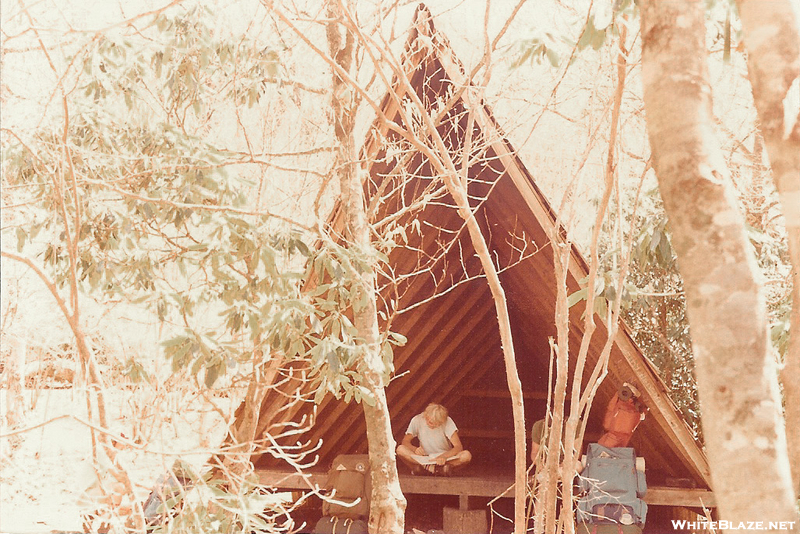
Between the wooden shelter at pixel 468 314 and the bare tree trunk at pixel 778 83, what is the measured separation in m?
2.50

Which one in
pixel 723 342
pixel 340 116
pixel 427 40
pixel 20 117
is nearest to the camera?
pixel 723 342

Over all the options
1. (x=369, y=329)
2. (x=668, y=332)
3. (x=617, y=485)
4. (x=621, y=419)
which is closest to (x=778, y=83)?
(x=369, y=329)

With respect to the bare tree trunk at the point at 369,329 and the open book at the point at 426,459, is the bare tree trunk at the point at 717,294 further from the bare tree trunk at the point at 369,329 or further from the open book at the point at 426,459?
the open book at the point at 426,459

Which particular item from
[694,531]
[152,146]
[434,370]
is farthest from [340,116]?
[694,531]

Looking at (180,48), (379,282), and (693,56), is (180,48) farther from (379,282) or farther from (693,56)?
(693,56)

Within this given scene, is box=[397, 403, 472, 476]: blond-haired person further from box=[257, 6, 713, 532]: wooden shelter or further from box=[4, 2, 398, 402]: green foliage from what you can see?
box=[4, 2, 398, 402]: green foliage

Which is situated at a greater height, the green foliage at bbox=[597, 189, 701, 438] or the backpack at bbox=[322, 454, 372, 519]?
the green foliage at bbox=[597, 189, 701, 438]

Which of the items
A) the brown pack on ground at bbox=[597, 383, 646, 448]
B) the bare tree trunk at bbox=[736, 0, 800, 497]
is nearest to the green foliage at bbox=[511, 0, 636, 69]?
the bare tree trunk at bbox=[736, 0, 800, 497]

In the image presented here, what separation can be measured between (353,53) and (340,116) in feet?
1.36

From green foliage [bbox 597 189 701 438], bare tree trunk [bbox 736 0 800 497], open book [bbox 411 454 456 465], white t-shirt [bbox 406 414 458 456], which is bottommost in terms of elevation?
open book [bbox 411 454 456 465]

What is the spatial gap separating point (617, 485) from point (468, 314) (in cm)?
196

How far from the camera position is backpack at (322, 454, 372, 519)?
5.96 m

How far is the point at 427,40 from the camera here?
4.11 metres

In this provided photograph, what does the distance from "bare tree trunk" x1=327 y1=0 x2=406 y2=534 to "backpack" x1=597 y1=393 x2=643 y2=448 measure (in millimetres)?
2091
